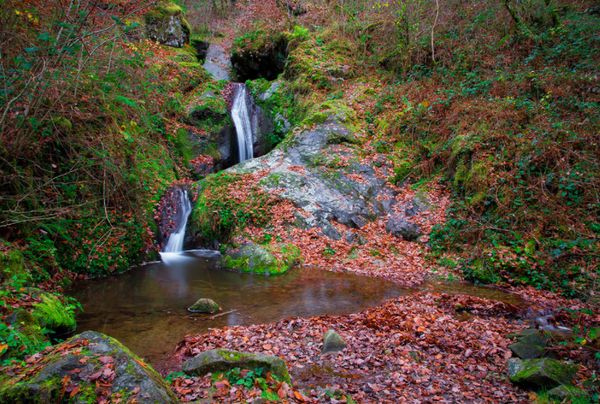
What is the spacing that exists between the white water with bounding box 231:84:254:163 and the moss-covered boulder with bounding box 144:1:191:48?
5.27m

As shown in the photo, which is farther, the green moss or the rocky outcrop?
the rocky outcrop

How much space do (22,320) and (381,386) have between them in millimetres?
4348

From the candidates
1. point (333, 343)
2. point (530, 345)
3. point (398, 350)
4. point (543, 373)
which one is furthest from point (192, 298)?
point (543, 373)

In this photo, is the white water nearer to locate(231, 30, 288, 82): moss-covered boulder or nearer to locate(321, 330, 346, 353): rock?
locate(231, 30, 288, 82): moss-covered boulder

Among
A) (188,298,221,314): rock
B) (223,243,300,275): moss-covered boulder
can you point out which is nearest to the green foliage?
(223,243,300,275): moss-covered boulder

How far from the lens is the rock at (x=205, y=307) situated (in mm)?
6875

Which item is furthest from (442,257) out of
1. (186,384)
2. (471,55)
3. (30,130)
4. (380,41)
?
(380,41)

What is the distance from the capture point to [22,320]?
435cm

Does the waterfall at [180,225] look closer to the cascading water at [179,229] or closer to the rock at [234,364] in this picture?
the cascading water at [179,229]

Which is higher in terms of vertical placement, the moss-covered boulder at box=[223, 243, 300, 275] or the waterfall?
the waterfall

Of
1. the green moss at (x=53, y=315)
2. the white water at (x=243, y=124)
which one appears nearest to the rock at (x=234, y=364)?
the green moss at (x=53, y=315)

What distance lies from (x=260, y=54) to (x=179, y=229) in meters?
12.4

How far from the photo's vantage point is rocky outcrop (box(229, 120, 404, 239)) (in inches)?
456

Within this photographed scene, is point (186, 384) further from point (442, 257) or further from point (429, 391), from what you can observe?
point (442, 257)
